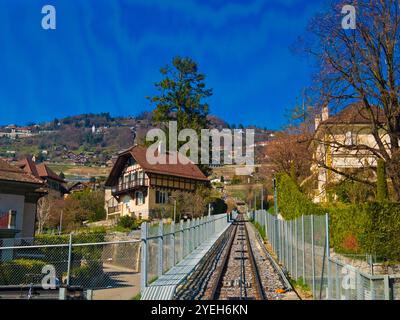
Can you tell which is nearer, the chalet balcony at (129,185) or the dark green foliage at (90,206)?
the dark green foliage at (90,206)

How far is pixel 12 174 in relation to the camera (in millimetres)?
28219

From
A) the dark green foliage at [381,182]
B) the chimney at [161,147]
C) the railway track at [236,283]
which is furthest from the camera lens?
the chimney at [161,147]

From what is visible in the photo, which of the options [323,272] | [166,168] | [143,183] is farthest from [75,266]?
[166,168]

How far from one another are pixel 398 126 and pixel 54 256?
53.1 feet

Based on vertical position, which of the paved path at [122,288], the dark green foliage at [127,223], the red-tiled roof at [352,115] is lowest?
the paved path at [122,288]

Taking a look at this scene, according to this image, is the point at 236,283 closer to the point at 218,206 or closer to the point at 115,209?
the point at 218,206

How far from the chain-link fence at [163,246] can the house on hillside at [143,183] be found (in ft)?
116

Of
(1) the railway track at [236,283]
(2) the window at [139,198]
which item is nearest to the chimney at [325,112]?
(1) the railway track at [236,283]

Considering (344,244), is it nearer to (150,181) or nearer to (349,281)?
(349,281)

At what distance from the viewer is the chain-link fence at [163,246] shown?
39.1 ft

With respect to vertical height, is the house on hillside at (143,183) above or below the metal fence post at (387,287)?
above

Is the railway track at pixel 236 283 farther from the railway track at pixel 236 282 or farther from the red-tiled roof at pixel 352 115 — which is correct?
the red-tiled roof at pixel 352 115

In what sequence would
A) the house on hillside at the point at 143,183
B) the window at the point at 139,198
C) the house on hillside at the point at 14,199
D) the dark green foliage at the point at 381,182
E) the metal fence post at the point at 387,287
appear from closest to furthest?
the metal fence post at the point at 387,287 < the dark green foliage at the point at 381,182 < the house on hillside at the point at 14,199 < the house on hillside at the point at 143,183 < the window at the point at 139,198

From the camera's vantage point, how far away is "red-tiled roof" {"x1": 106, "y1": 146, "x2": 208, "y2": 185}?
198ft
